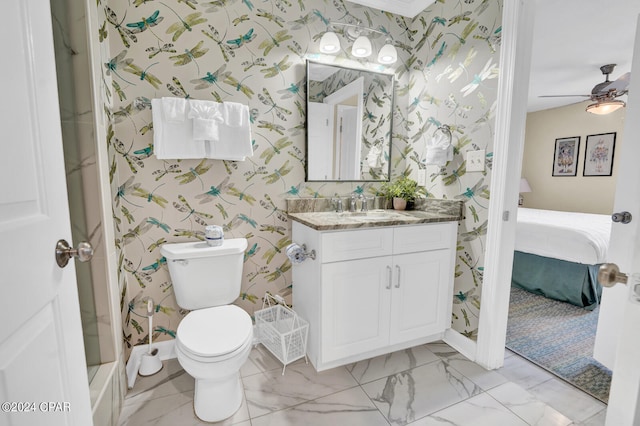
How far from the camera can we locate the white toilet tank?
1641mm

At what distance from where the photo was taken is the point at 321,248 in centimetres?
162

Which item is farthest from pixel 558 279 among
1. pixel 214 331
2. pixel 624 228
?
pixel 214 331

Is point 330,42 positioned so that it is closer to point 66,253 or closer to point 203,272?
point 203,272

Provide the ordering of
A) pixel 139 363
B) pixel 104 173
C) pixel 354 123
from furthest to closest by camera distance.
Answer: pixel 354 123, pixel 139 363, pixel 104 173

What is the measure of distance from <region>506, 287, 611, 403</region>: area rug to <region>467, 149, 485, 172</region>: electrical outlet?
4.01 feet

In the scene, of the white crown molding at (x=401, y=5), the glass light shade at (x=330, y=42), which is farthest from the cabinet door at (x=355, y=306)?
the white crown molding at (x=401, y=5)

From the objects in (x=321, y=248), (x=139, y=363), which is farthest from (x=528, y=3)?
(x=139, y=363)

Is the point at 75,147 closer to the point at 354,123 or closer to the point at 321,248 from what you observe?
the point at 321,248

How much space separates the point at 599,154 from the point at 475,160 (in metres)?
4.19

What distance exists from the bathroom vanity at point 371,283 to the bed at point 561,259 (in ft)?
4.28

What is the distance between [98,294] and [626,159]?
2.69 meters

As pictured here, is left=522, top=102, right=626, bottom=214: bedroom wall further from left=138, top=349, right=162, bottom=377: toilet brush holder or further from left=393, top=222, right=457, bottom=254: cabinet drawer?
left=138, top=349, right=162, bottom=377: toilet brush holder

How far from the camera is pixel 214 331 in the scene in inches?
56.4

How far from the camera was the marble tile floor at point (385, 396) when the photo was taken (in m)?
1.44
